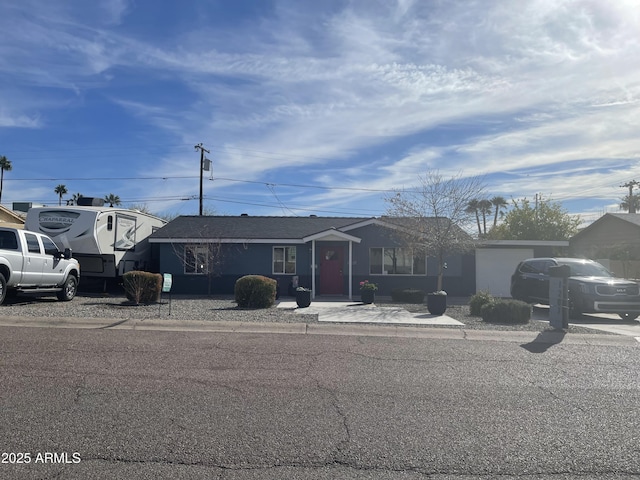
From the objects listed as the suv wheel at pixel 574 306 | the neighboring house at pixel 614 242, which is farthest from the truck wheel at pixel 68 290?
the neighboring house at pixel 614 242

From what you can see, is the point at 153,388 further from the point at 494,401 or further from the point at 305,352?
the point at 494,401

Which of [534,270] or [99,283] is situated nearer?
[534,270]

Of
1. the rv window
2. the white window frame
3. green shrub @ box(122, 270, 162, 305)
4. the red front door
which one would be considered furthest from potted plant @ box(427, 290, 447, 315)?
the rv window

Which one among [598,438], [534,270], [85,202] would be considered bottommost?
[598,438]

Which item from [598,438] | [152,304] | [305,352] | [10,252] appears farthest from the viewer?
[152,304]

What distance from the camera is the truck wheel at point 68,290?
15.3m

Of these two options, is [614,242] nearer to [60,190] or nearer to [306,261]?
[306,261]

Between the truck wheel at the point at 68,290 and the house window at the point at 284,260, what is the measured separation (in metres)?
8.49

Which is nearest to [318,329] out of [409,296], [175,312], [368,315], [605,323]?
[368,315]

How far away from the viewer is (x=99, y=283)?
64.4 ft

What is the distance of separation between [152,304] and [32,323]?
15.3 feet

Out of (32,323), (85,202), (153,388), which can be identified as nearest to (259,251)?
(85,202)

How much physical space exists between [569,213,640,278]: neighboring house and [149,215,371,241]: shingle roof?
17.0m

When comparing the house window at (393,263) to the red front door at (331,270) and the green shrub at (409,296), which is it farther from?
the green shrub at (409,296)
